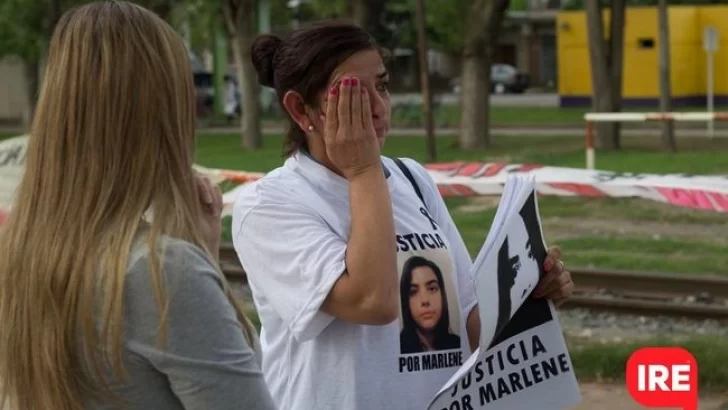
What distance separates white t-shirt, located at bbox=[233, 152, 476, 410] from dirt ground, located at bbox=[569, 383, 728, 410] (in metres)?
3.92

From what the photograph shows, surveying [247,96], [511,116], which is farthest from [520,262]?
[511,116]

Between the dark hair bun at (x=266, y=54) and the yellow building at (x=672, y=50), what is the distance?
38657 mm

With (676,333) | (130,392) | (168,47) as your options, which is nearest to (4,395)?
(130,392)

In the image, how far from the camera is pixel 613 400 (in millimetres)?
6906

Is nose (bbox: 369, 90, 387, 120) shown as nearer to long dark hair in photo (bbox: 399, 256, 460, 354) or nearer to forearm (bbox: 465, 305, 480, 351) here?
long dark hair in photo (bbox: 399, 256, 460, 354)

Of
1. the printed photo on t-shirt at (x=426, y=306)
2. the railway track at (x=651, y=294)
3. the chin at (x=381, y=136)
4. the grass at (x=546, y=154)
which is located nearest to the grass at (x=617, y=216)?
the grass at (x=546, y=154)

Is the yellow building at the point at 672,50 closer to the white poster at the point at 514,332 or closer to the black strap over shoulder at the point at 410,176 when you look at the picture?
the black strap over shoulder at the point at 410,176

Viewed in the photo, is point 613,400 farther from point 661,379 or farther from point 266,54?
point 266,54

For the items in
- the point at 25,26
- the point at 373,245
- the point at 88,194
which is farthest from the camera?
the point at 25,26

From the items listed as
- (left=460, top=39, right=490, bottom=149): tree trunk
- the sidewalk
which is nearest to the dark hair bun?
(left=460, top=39, right=490, bottom=149): tree trunk

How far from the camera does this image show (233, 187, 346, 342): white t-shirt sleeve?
2.64 meters

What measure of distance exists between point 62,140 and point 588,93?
42.6 meters

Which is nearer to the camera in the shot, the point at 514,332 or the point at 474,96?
the point at 514,332

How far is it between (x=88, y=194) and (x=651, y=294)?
814cm
